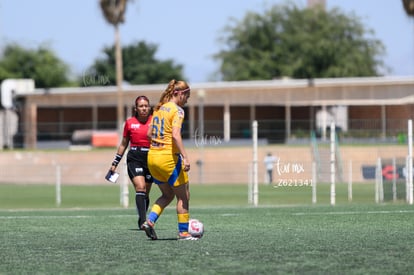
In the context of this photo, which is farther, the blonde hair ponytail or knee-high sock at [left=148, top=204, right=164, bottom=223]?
knee-high sock at [left=148, top=204, right=164, bottom=223]

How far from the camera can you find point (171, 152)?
12.4 m

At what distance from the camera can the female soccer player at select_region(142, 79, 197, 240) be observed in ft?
40.7

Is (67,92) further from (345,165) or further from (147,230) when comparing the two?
(147,230)

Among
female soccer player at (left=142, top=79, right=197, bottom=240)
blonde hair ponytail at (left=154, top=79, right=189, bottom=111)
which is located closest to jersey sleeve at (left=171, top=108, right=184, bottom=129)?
female soccer player at (left=142, top=79, right=197, bottom=240)

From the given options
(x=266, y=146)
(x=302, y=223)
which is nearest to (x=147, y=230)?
(x=302, y=223)

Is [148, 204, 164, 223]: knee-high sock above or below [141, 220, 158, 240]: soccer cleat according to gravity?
above

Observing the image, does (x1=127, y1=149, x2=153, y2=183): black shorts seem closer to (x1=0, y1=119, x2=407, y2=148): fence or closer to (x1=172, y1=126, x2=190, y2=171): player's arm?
(x1=172, y1=126, x2=190, y2=171): player's arm

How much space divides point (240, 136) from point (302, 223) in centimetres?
3168

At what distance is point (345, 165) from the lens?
133 ft

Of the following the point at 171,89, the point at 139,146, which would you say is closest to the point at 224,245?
the point at 171,89

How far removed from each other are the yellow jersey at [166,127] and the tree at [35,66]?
247 feet

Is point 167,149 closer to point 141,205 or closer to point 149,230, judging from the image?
point 149,230

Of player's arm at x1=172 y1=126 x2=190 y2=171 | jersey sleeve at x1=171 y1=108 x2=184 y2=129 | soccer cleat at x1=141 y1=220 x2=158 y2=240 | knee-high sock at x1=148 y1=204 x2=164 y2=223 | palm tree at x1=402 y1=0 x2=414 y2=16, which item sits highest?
palm tree at x1=402 y1=0 x2=414 y2=16

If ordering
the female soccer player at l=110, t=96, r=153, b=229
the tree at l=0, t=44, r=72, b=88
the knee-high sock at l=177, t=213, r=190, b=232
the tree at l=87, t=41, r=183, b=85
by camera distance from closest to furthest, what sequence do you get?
the knee-high sock at l=177, t=213, r=190, b=232 → the female soccer player at l=110, t=96, r=153, b=229 → the tree at l=0, t=44, r=72, b=88 → the tree at l=87, t=41, r=183, b=85
